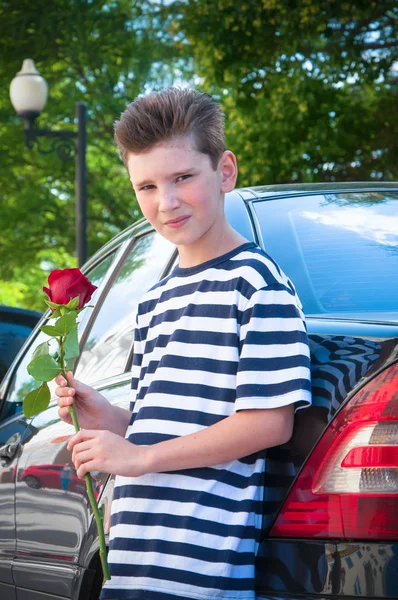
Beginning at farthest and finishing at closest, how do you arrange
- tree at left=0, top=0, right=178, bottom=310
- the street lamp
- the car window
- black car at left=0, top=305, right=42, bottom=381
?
1. tree at left=0, top=0, right=178, bottom=310
2. the street lamp
3. black car at left=0, top=305, right=42, bottom=381
4. the car window

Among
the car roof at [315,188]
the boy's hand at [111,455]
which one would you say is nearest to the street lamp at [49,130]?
the car roof at [315,188]

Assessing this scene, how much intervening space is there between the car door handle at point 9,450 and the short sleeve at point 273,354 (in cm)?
167

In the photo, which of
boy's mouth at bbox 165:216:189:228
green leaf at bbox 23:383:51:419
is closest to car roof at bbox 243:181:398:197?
boy's mouth at bbox 165:216:189:228

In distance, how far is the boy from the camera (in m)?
2.14

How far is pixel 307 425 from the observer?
2148 mm

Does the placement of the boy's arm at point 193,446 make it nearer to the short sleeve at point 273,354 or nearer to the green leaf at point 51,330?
the short sleeve at point 273,354

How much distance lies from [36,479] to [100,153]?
21353 millimetres

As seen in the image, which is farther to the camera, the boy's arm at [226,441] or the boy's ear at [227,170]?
the boy's ear at [227,170]

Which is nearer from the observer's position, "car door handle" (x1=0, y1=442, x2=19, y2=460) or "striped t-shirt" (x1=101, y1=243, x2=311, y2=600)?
"striped t-shirt" (x1=101, y1=243, x2=311, y2=600)

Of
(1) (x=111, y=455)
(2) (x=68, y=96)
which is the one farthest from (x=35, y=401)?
(2) (x=68, y=96)

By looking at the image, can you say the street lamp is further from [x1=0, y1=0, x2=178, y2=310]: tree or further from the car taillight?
the car taillight

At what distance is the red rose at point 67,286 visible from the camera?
2.35 m

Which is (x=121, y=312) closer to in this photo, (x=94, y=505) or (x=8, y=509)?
(x=8, y=509)

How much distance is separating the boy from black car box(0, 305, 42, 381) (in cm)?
239
